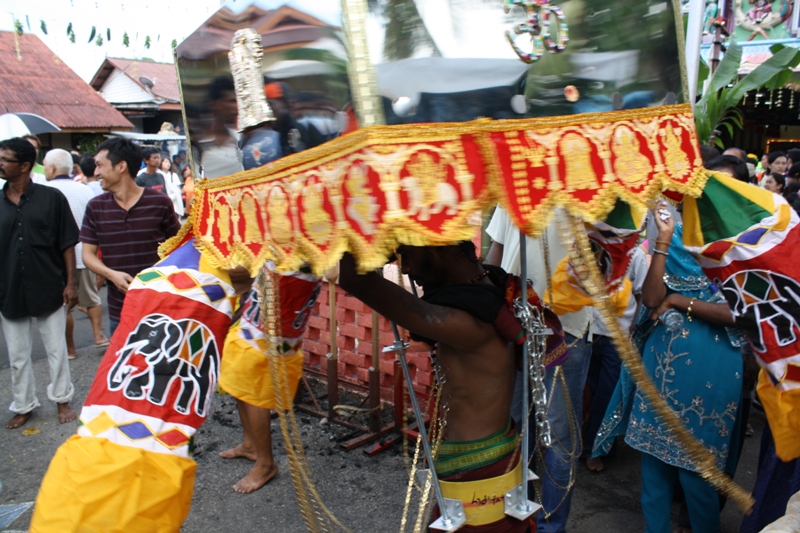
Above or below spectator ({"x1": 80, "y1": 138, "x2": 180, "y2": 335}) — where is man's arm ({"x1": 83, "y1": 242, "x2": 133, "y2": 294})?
below

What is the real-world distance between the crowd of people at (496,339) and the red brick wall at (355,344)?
39.4 inches

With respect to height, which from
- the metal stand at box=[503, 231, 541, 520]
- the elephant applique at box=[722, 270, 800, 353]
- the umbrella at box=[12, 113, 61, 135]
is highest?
the umbrella at box=[12, 113, 61, 135]

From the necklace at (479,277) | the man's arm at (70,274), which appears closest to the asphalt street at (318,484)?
the man's arm at (70,274)

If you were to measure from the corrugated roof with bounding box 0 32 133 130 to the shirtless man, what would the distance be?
15576 mm

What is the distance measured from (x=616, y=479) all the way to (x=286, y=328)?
2.23 m

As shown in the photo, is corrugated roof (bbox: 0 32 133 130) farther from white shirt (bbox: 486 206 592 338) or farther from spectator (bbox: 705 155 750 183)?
spectator (bbox: 705 155 750 183)

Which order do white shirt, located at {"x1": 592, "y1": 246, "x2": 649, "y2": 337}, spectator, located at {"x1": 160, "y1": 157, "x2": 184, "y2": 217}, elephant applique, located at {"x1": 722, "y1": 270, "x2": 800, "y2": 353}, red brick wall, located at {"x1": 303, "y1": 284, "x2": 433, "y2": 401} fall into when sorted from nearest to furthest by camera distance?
elephant applique, located at {"x1": 722, "y1": 270, "x2": 800, "y2": 353}, white shirt, located at {"x1": 592, "y1": 246, "x2": 649, "y2": 337}, red brick wall, located at {"x1": 303, "y1": 284, "x2": 433, "y2": 401}, spectator, located at {"x1": 160, "y1": 157, "x2": 184, "y2": 217}

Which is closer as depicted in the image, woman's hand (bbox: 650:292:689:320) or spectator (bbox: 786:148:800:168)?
woman's hand (bbox: 650:292:689:320)

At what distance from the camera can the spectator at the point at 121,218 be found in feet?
13.3

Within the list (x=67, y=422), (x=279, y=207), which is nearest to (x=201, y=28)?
(x=279, y=207)

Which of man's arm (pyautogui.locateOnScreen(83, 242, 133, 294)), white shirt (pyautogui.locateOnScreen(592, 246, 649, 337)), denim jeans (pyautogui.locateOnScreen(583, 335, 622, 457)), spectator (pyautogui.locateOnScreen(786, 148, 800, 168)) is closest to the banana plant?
spectator (pyautogui.locateOnScreen(786, 148, 800, 168))

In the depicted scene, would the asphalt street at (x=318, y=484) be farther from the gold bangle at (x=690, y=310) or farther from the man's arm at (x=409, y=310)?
the man's arm at (x=409, y=310)

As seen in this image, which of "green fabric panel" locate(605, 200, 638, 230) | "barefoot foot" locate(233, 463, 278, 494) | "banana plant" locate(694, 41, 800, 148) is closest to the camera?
"green fabric panel" locate(605, 200, 638, 230)

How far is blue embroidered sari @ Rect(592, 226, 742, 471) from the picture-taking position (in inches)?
107
